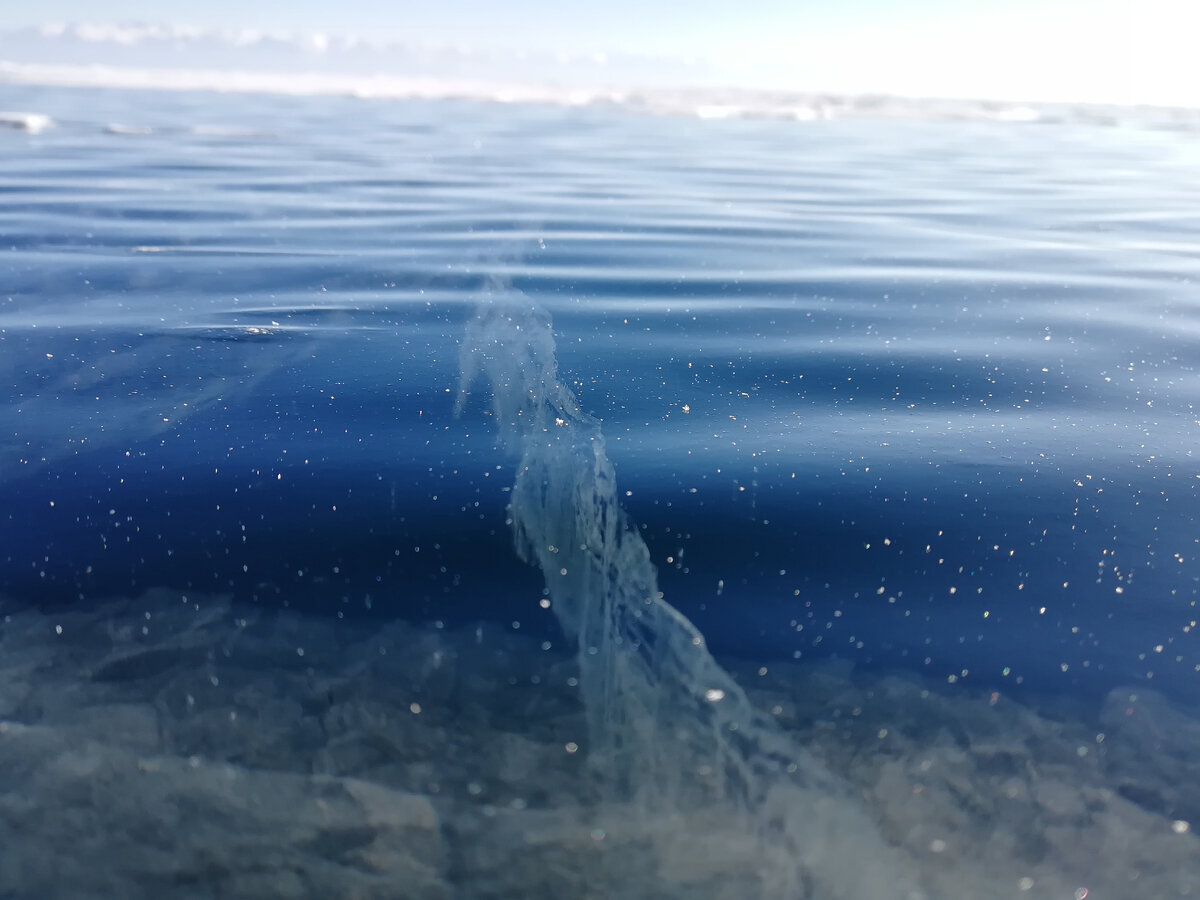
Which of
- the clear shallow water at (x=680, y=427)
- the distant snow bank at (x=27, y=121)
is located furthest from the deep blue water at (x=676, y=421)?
the distant snow bank at (x=27, y=121)

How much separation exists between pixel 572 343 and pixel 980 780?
2442 mm

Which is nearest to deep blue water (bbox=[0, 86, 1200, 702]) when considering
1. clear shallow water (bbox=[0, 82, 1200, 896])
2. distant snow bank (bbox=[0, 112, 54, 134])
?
clear shallow water (bbox=[0, 82, 1200, 896])

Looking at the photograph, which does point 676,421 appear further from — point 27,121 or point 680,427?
point 27,121

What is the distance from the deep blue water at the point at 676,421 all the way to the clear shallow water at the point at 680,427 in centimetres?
1

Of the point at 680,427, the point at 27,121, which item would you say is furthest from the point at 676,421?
the point at 27,121

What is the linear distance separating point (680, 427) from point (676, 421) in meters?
0.05

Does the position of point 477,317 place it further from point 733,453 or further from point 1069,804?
point 1069,804

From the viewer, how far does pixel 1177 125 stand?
23.2m

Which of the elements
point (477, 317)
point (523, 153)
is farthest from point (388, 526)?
point (523, 153)

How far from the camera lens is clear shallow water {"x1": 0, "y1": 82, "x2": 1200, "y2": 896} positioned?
7.23ft

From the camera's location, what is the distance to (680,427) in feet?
9.87

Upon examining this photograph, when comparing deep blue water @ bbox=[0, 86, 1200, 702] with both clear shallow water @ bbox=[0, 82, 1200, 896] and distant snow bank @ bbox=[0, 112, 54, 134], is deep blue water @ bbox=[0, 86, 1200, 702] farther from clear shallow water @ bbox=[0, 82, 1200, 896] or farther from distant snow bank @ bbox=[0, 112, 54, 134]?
distant snow bank @ bbox=[0, 112, 54, 134]

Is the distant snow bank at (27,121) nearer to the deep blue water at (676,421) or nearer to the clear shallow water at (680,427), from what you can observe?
the deep blue water at (676,421)

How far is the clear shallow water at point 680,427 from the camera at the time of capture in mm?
2203
